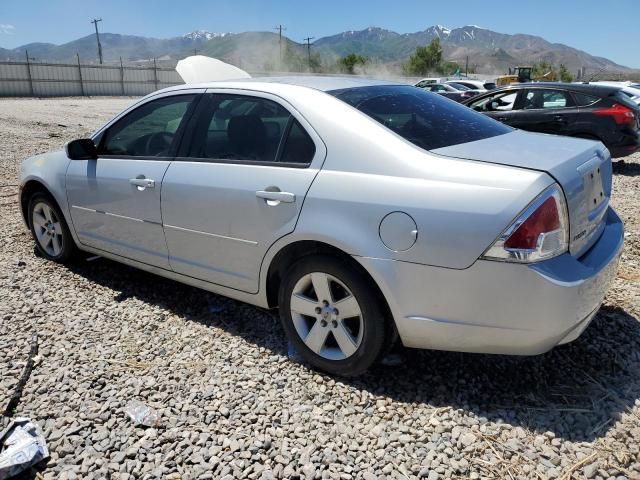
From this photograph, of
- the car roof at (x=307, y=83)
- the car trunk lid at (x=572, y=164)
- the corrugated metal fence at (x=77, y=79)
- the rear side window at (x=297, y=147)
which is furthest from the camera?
the corrugated metal fence at (x=77, y=79)

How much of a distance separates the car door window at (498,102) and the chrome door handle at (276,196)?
27.3ft

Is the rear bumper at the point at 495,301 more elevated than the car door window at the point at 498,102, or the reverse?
the car door window at the point at 498,102

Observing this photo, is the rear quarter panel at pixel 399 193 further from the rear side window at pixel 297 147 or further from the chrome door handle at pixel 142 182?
the chrome door handle at pixel 142 182

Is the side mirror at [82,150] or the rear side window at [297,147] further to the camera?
the side mirror at [82,150]

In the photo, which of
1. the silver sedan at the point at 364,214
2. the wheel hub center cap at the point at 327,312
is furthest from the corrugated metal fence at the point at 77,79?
the wheel hub center cap at the point at 327,312

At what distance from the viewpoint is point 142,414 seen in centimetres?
274

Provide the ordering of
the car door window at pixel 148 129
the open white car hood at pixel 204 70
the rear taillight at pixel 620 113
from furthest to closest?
the rear taillight at pixel 620 113
the open white car hood at pixel 204 70
the car door window at pixel 148 129

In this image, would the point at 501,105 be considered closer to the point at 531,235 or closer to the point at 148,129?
the point at 148,129

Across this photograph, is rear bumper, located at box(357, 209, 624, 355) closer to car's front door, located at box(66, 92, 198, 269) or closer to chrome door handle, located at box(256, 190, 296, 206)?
chrome door handle, located at box(256, 190, 296, 206)

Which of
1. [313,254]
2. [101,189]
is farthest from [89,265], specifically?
[313,254]

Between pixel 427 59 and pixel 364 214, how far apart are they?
305ft

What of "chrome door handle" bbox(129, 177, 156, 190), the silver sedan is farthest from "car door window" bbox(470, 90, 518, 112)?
"chrome door handle" bbox(129, 177, 156, 190)

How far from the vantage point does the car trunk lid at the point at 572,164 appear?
2.48 meters

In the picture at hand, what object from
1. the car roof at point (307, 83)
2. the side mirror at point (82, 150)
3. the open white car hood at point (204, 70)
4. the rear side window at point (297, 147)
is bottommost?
the side mirror at point (82, 150)
